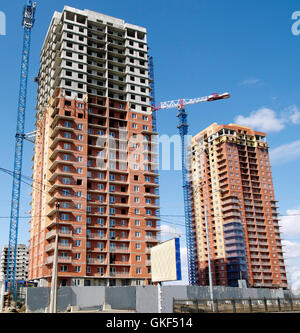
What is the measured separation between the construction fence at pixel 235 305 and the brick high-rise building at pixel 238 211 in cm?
8687

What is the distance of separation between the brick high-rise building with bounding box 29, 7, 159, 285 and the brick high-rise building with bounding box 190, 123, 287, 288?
4759 cm

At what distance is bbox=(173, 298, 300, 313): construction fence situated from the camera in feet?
105

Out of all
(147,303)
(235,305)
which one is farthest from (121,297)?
(235,305)

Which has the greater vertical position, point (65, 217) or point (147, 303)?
point (65, 217)

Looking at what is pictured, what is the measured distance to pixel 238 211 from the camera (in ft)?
446

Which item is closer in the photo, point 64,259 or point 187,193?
point 64,259

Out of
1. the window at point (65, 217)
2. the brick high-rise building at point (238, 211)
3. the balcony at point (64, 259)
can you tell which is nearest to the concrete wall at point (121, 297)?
the balcony at point (64, 259)

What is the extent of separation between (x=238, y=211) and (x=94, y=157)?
242 ft

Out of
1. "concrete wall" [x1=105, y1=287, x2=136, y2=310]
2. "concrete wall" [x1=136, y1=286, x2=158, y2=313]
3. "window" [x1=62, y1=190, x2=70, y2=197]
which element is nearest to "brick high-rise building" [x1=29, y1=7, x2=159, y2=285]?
"window" [x1=62, y1=190, x2=70, y2=197]

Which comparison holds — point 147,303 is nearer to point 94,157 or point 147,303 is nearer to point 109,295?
point 109,295

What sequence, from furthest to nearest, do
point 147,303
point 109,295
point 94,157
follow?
1. point 94,157
2. point 109,295
3. point 147,303

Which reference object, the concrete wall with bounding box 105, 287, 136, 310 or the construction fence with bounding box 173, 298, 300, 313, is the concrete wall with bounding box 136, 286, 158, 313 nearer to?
the construction fence with bounding box 173, 298, 300, 313

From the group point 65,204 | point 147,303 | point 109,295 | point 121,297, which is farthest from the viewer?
point 65,204

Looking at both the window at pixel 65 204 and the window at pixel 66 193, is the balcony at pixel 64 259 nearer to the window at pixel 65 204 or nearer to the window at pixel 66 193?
the window at pixel 65 204
